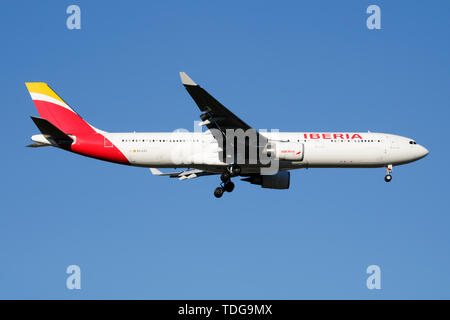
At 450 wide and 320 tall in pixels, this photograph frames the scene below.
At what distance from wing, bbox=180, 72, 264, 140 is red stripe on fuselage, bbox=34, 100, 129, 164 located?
686 cm

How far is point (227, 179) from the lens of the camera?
141 feet

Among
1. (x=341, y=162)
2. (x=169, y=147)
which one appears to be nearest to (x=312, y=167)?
(x=341, y=162)

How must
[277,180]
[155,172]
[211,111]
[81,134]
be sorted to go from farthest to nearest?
[155,172] < [277,180] < [81,134] < [211,111]

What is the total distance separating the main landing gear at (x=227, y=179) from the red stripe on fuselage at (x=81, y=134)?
631 centimetres

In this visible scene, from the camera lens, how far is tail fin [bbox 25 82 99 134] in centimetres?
4381

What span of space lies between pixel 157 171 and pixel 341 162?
42.6 ft

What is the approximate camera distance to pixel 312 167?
43656mm

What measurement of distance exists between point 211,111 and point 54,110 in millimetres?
12017

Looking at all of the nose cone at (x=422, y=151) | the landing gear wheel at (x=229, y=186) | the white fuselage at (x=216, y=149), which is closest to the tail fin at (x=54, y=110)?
the white fuselage at (x=216, y=149)

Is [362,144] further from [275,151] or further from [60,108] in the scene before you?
[60,108]

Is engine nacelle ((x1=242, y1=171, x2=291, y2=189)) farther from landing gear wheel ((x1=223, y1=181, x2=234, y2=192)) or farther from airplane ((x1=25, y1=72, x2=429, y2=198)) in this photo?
landing gear wheel ((x1=223, y1=181, x2=234, y2=192))

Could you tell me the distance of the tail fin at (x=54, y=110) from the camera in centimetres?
4381

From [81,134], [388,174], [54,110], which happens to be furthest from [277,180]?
[54,110]

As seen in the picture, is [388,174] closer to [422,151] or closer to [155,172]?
[422,151]
